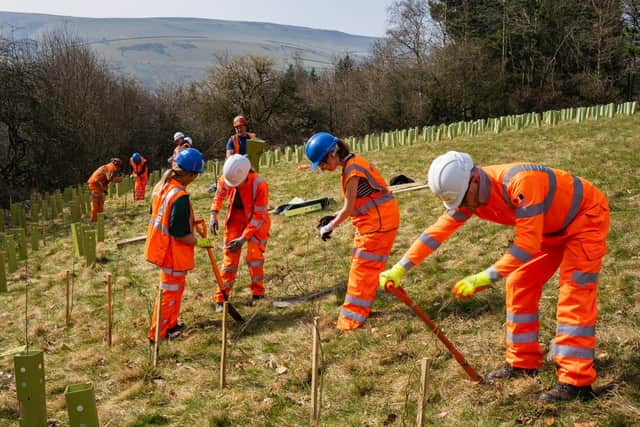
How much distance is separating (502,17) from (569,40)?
4.06m

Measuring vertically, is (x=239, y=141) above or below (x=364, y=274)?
above

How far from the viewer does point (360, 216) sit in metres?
4.97

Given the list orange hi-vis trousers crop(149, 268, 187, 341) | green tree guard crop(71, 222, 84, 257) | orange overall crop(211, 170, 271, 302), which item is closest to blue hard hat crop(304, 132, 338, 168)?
orange overall crop(211, 170, 271, 302)

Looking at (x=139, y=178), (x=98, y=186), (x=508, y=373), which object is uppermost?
(x=508, y=373)

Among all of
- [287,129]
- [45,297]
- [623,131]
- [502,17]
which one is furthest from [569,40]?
[45,297]

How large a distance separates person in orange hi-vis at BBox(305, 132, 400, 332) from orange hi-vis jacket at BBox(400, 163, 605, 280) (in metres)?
1.48

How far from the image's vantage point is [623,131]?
1309 cm

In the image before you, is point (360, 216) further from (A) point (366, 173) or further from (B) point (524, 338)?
(B) point (524, 338)

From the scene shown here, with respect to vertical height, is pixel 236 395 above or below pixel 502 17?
below

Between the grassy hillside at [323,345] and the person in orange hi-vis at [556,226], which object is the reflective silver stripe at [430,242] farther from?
the grassy hillside at [323,345]

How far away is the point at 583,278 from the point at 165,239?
3.48 metres

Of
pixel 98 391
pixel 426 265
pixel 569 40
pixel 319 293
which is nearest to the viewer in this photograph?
pixel 98 391

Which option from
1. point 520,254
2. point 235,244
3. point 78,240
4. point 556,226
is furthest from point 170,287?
point 78,240

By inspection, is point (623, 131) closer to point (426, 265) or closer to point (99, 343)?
point (426, 265)
